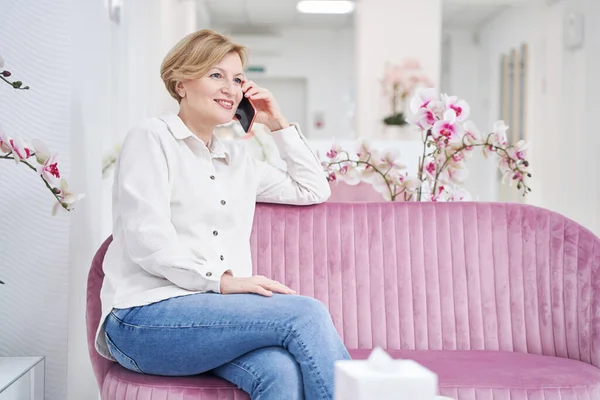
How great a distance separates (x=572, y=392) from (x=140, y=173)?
1.20 m

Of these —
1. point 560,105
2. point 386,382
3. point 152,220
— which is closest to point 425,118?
point 152,220

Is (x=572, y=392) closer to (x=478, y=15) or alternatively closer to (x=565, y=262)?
(x=565, y=262)

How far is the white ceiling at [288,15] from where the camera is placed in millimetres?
9219

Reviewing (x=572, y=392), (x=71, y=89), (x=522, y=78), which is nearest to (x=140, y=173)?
(x=71, y=89)

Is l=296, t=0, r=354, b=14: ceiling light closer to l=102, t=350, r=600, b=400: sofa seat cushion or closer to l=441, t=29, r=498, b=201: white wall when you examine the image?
l=441, t=29, r=498, b=201: white wall

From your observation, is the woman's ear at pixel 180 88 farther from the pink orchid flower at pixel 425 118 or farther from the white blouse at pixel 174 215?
the pink orchid flower at pixel 425 118

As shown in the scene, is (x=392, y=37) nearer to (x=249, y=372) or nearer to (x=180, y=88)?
(x=180, y=88)

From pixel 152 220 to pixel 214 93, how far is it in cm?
44

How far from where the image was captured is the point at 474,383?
1.90m

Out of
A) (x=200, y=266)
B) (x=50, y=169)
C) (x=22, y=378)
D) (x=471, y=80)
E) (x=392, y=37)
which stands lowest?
(x=22, y=378)

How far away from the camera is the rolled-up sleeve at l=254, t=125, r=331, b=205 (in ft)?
7.63

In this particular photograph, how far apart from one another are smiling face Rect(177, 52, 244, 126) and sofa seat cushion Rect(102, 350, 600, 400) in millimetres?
702

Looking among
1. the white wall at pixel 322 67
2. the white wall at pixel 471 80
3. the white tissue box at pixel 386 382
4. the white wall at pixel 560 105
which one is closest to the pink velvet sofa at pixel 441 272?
the white tissue box at pixel 386 382

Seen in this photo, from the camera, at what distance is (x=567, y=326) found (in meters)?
2.27
